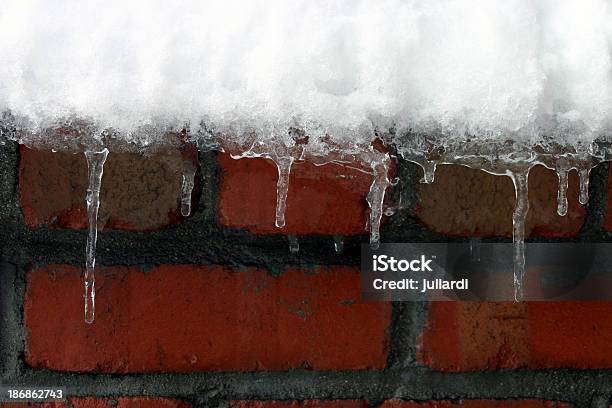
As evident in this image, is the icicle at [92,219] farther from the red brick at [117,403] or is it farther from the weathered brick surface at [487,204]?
the weathered brick surface at [487,204]

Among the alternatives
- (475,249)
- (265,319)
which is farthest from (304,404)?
(475,249)

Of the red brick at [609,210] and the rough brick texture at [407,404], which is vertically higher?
the red brick at [609,210]

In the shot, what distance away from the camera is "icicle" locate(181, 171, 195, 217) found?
40cm

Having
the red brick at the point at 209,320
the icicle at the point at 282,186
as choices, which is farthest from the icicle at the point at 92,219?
the icicle at the point at 282,186

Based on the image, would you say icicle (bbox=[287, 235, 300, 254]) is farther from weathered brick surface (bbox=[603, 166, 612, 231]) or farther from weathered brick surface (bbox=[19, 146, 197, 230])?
weathered brick surface (bbox=[603, 166, 612, 231])

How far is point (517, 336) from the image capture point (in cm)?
43

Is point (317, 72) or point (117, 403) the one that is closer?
point (317, 72)

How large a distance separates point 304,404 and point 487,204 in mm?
205

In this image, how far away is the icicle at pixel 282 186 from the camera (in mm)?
376

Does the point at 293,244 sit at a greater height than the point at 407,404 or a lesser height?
greater

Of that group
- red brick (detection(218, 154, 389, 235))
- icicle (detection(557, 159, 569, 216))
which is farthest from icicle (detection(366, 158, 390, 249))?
icicle (detection(557, 159, 569, 216))

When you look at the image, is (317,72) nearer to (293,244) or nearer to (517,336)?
(293,244)

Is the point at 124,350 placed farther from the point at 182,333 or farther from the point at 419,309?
A: the point at 419,309

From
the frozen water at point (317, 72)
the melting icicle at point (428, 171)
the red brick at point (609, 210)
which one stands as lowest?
the red brick at point (609, 210)
